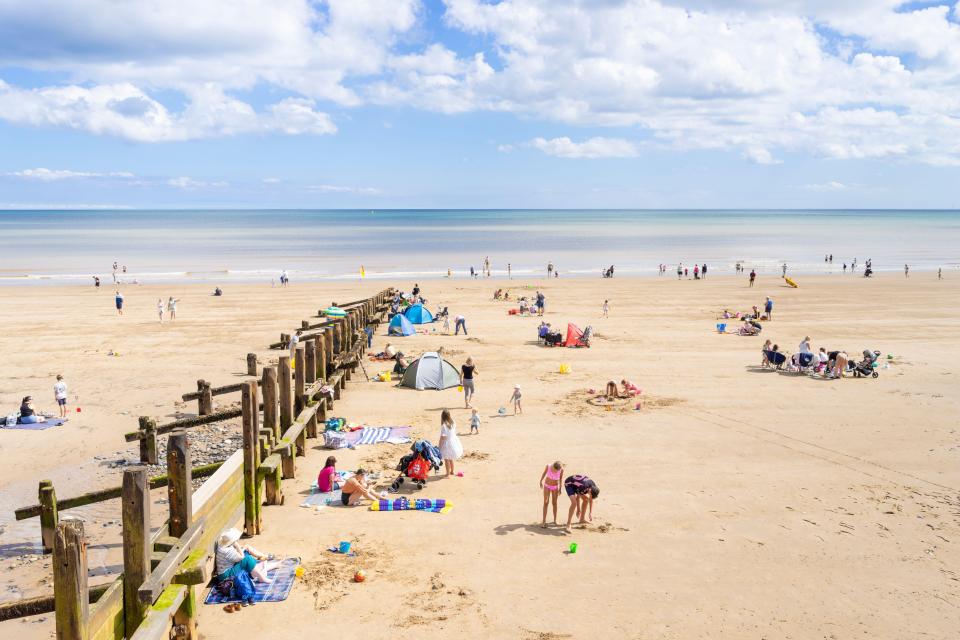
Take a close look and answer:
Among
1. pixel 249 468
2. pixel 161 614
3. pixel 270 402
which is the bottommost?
pixel 161 614

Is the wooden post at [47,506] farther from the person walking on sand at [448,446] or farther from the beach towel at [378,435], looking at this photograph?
the person walking on sand at [448,446]

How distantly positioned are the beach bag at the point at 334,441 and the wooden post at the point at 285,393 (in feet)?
5.10

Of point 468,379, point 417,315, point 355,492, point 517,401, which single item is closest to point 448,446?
point 355,492

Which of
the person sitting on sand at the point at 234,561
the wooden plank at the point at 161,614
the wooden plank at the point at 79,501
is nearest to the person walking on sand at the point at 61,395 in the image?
the wooden plank at the point at 79,501

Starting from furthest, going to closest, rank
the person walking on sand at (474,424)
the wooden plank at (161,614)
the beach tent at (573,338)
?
the beach tent at (573,338) → the person walking on sand at (474,424) → the wooden plank at (161,614)

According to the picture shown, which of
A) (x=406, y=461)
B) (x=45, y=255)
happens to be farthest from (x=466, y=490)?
(x=45, y=255)

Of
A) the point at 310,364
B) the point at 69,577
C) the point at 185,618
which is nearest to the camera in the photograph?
the point at 69,577

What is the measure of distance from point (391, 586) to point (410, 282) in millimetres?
46266

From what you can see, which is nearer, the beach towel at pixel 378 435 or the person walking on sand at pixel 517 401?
the beach towel at pixel 378 435

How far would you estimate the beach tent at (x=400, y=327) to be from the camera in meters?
29.5

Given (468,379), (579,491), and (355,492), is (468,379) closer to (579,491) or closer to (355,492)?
(355,492)

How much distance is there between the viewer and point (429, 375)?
20609 millimetres

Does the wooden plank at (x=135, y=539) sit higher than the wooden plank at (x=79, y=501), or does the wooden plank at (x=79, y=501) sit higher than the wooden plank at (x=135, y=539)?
the wooden plank at (x=135, y=539)

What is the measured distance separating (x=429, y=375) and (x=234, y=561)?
11.5 m
